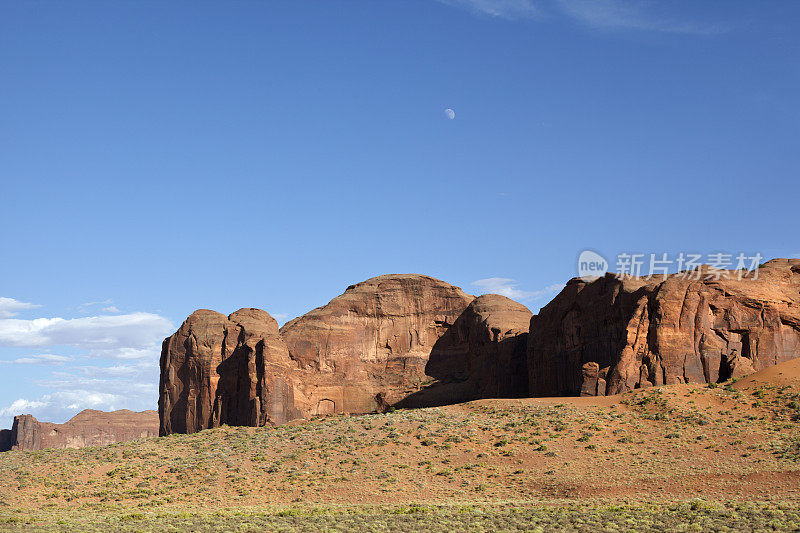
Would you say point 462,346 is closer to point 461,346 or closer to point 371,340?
point 461,346

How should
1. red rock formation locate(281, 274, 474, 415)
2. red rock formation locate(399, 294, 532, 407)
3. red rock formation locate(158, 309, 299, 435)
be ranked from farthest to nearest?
red rock formation locate(281, 274, 474, 415), red rock formation locate(158, 309, 299, 435), red rock formation locate(399, 294, 532, 407)

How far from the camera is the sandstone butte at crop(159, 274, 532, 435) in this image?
8300 cm

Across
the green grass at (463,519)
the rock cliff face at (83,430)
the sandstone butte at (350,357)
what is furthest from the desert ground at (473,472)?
the rock cliff face at (83,430)

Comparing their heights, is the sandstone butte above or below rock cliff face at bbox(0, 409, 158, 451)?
above

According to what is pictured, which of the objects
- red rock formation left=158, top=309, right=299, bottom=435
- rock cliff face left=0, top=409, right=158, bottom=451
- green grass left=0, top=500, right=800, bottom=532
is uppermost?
red rock formation left=158, top=309, right=299, bottom=435

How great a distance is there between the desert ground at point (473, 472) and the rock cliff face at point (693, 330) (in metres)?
2.62

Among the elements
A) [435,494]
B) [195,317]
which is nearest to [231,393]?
[195,317]

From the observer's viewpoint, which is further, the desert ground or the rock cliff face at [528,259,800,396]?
the rock cliff face at [528,259,800,396]

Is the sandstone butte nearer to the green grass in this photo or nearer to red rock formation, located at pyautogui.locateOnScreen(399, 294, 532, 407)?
red rock formation, located at pyautogui.locateOnScreen(399, 294, 532, 407)

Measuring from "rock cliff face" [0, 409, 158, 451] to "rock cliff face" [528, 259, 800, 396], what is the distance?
3567 inches

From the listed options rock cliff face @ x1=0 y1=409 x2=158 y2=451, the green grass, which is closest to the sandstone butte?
the green grass

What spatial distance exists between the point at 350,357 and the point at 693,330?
41.9 metres

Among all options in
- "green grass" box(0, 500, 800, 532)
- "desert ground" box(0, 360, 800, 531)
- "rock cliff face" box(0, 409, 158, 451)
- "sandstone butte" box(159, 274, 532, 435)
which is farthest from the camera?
"rock cliff face" box(0, 409, 158, 451)

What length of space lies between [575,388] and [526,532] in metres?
34.2
